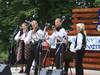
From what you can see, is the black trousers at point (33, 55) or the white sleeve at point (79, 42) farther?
the black trousers at point (33, 55)

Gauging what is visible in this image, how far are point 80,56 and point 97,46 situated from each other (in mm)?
3498

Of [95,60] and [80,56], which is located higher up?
[80,56]

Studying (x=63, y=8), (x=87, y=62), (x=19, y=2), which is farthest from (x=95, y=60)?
(x=19, y=2)

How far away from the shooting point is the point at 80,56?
40.5 ft

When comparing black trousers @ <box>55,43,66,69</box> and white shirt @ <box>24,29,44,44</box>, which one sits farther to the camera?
white shirt @ <box>24,29,44,44</box>

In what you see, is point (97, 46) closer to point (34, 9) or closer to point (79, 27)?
point (79, 27)

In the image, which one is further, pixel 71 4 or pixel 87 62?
pixel 71 4

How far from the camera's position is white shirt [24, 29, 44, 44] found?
12.9m

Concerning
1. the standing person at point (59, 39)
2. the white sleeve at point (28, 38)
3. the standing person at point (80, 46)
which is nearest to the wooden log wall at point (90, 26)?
the white sleeve at point (28, 38)

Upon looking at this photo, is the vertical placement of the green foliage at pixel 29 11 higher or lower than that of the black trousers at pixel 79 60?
lower

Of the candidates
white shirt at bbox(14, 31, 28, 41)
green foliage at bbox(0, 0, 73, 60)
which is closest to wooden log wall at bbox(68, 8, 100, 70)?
white shirt at bbox(14, 31, 28, 41)

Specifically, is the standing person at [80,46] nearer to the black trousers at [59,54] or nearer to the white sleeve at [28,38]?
the black trousers at [59,54]

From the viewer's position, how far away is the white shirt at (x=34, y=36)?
12875mm

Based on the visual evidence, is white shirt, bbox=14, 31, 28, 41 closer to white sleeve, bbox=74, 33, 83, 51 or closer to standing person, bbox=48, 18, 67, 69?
Answer: standing person, bbox=48, 18, 67, 69
